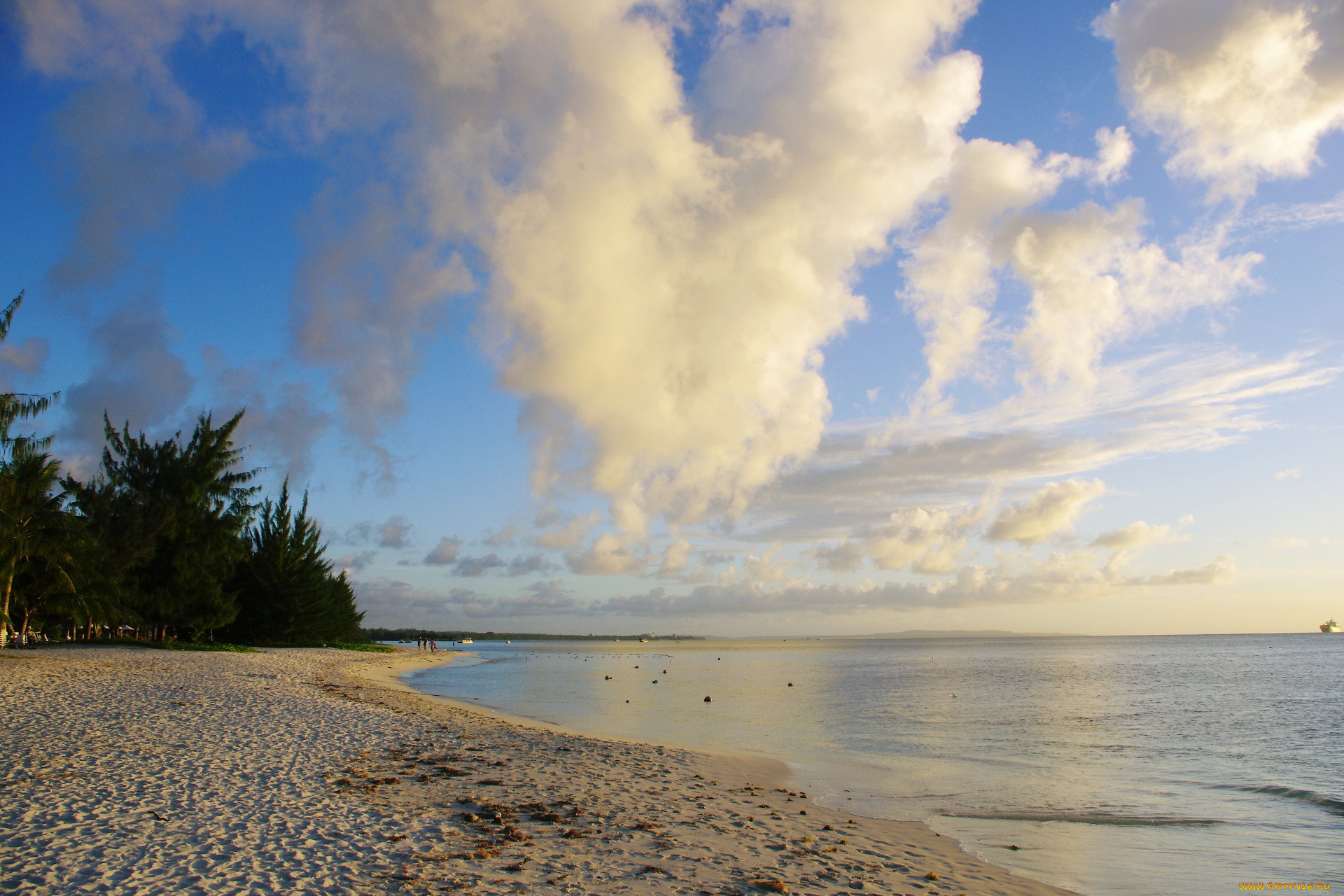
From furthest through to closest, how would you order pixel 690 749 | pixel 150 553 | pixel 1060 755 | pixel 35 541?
pixel 150 553
pixel 35 541
pixel 1060 755
pixel 690 749

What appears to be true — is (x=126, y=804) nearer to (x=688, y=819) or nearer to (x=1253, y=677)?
(x=688, y=819)

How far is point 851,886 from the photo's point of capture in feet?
28.5

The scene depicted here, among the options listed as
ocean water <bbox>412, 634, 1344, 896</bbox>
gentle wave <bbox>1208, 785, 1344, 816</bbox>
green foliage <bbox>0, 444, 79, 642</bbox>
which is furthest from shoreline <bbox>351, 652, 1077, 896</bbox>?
green foliage <bbox>0, 444, 79, 642</bbox>

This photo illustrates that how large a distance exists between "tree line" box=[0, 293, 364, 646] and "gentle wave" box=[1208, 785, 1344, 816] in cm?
3228

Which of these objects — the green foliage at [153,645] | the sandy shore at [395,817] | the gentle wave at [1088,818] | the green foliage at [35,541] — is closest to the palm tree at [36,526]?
the green foliage at [35,541]

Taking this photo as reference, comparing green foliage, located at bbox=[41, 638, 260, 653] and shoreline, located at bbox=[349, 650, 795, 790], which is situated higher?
green foliage, located at bbox=[41, 638, 260, 653]

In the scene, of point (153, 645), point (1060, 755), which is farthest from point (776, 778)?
point (153, 645)

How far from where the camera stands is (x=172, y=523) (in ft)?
137

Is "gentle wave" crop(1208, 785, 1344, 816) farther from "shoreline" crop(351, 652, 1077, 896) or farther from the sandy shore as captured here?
the sandy shore

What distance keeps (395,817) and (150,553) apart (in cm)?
3980

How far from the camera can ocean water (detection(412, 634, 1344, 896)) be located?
12391 mm

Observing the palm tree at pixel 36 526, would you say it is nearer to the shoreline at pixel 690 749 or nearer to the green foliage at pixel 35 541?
the green foliage at pixel 35 541

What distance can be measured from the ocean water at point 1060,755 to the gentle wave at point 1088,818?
6 cm

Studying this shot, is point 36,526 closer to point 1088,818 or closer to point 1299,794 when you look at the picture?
point 1088,818
